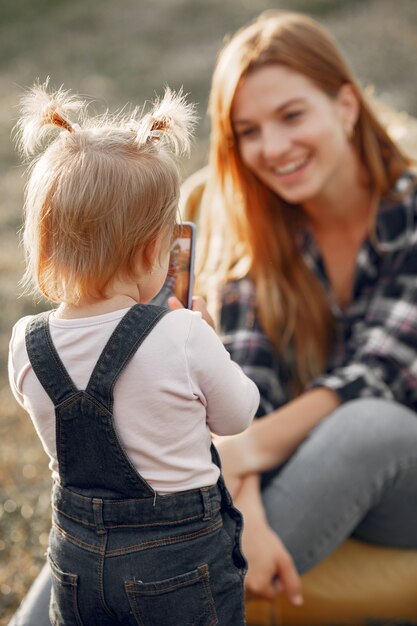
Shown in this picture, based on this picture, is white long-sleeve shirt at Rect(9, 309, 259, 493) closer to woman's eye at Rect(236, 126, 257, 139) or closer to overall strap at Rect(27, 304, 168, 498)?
overall strap at Rect(27, 304, 168, 498)

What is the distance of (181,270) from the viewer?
152 cm

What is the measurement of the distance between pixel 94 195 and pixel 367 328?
125 cm

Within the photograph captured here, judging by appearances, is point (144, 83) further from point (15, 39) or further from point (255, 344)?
point (255, 344)

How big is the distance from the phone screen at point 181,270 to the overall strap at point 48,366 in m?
0.30

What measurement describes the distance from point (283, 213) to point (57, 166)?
1.38 metres

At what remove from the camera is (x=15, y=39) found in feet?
34.0

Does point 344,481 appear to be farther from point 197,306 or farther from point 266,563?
point 197,306

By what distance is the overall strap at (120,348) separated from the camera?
47.4 inches

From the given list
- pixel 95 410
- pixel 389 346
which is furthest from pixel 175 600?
pixel 389 346

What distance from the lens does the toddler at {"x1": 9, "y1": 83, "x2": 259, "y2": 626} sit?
1205 millimetres

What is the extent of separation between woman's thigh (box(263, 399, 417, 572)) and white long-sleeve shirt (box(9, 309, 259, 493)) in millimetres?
655

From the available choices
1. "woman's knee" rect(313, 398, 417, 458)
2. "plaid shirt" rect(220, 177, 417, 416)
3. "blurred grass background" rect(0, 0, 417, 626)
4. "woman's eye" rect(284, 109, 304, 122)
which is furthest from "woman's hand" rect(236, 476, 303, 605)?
"blurred grass background" rect(0, 0, 417, 626)

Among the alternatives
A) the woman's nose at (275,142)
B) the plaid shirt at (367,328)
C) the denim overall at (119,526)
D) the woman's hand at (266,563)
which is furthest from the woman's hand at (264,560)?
the woman's nose at (275,142)

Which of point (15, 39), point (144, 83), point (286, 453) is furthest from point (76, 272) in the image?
point (15, 39)
